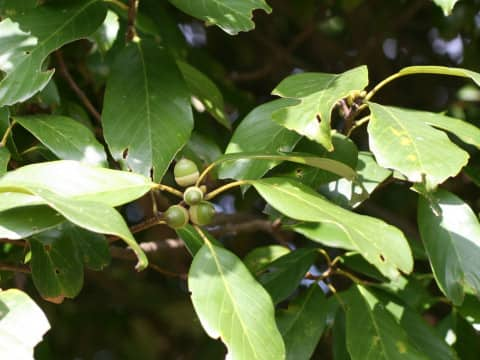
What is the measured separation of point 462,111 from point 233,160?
1256 millimetres

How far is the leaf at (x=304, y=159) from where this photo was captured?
0.97 metres

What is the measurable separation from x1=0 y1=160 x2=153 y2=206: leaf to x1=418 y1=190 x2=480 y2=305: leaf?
39 cm

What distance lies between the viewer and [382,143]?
0.96 m

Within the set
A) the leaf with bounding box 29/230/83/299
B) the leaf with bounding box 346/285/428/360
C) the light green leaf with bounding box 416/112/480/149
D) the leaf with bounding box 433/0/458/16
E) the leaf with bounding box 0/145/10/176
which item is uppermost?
the leaf with bounding box 433/0/458/16

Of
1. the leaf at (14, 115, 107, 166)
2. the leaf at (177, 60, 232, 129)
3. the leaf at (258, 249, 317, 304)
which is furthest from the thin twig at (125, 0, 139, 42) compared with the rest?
the leaf at (258, 249, 317, 304)

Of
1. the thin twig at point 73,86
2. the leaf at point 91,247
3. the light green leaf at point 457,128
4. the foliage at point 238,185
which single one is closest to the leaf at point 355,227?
the foliage at point 238,185

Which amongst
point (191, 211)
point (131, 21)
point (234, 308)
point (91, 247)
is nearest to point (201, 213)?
point (191, 211)

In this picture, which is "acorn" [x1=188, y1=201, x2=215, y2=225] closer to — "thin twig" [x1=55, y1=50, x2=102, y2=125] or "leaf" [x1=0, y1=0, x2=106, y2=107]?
"leaf" [x1=0, y1=0, x2=106, y2=107]

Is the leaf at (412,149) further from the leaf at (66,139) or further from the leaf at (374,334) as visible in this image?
the leaf at (66,139)

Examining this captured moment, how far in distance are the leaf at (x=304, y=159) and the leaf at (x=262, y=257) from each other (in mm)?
305

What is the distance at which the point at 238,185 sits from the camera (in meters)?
1.04

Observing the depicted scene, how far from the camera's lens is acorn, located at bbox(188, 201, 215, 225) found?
0.99 metres

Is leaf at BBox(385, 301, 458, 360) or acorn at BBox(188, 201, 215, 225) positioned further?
leaf at BBox(385, 301, 458, 360)

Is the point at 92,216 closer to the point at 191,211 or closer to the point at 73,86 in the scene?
the point at 191,211
